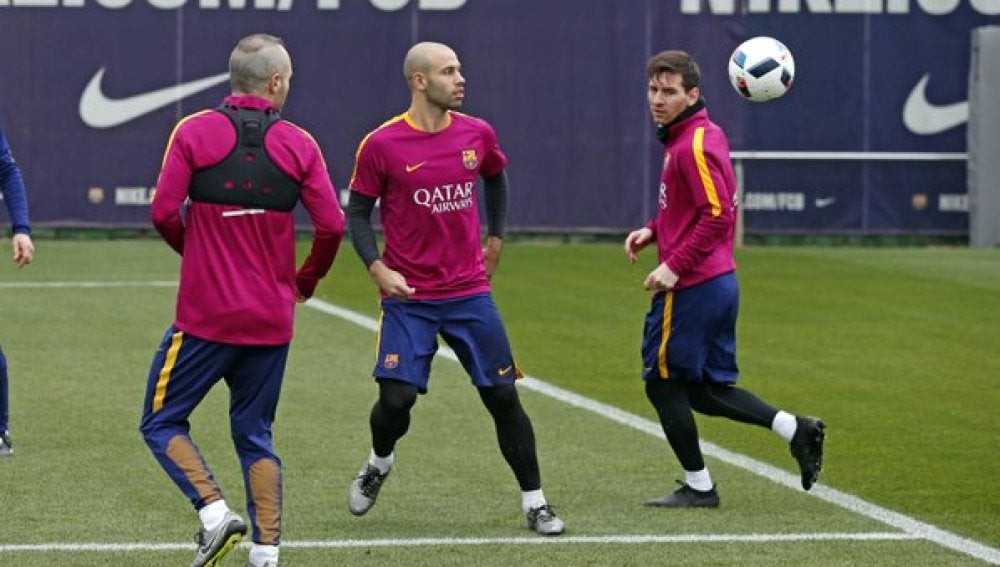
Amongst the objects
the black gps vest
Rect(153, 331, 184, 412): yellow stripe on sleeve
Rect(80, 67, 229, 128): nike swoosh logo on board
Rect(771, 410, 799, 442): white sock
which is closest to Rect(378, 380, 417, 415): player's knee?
Rect(153, 331, 184, 412): yellow stripe on sleeve

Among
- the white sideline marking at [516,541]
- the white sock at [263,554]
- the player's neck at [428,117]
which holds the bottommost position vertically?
the white sideline marking at [516,541]

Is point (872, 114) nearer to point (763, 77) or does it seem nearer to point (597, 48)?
point (597, 48)

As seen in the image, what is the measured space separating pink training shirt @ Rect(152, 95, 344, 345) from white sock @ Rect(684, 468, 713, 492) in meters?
2.45

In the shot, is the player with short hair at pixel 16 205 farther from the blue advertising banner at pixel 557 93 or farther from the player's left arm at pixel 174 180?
the blue advertising banner at pixel 557 93

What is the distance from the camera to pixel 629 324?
18.5 m

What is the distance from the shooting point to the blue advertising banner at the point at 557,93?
89.4ft

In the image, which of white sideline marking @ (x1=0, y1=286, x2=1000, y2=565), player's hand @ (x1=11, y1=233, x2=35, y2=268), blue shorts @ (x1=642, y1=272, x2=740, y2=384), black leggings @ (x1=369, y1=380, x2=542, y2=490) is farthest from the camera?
player's hand @ (x1=11, y1=233, x2=35, y2=268)

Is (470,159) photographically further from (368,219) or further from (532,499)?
(532,499)

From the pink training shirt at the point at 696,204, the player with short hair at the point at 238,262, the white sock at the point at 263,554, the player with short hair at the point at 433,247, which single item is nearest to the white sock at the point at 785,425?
the pink training shirt at the point at 696,204

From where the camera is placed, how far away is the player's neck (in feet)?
30.5

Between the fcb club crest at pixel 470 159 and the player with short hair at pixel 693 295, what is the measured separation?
2.90 ft

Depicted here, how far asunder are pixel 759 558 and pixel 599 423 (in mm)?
4093

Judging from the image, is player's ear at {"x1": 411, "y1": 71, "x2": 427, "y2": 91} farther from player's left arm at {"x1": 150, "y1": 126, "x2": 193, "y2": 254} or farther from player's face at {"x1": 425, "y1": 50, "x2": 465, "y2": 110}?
player's left arm at {"x1": 150, "y1": 126, "x2": 193, "y2": 254}

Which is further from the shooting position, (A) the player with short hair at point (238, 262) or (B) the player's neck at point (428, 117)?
(B) the player's neck at point (428, 117)
